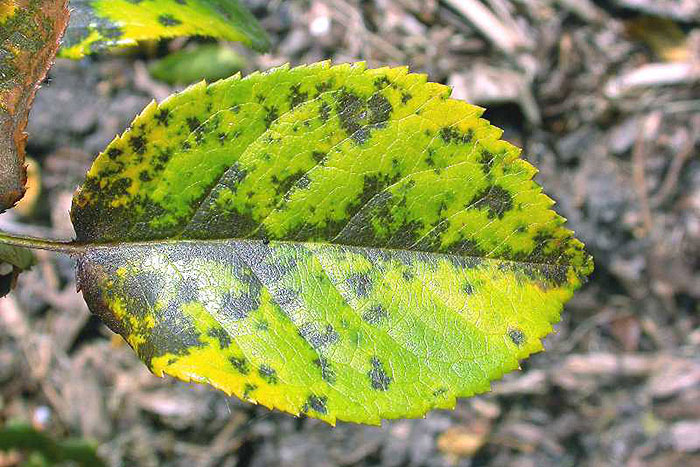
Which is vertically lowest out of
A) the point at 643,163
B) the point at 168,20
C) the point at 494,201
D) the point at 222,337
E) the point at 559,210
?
the point at 559,210

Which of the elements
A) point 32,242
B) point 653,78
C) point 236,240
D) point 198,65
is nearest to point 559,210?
point 653,78

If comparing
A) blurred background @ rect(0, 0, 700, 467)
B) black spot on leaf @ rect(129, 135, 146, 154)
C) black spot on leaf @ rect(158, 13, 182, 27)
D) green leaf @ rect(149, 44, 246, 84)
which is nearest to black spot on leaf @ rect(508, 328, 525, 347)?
black spot on leaf @ rect(129, 135, 146, 154)

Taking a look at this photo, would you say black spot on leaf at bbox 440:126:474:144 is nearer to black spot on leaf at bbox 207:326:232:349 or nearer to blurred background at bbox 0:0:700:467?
black spot on leaf at bbox 207:326:232:349

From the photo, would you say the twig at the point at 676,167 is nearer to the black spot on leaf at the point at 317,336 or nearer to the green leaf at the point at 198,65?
the green leaf at the point at 198,65

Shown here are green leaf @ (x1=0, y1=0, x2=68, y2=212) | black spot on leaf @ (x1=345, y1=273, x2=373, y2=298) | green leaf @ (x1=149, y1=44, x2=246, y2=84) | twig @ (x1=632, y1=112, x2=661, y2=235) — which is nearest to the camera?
green leaf @ (x1=0, y1=0, x2=68, y2=212)

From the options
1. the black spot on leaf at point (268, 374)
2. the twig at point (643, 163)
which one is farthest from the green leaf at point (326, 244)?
the twig at point (643, 163)

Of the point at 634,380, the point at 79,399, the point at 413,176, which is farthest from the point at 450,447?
the point at 413,176

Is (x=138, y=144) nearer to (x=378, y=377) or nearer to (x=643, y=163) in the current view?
(x=378, y=377)
